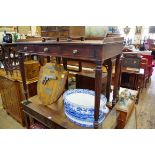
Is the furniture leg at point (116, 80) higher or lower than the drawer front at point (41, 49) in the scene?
lower

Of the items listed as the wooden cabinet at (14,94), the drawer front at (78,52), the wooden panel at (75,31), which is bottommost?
the wooden cabinet at (14,94)

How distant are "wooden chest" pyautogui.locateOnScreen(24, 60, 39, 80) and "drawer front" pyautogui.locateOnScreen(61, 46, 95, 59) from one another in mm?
1000

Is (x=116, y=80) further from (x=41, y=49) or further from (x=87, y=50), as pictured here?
(x=41, y=49)

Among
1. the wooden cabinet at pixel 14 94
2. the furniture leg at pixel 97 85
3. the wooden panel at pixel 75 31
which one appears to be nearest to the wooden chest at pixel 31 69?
the wooden cabinet at pixel 14 94

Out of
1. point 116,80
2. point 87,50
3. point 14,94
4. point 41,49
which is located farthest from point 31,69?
point 87,50

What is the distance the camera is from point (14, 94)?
1.96 metres

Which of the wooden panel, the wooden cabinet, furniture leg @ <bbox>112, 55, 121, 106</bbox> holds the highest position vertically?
the wooden panel

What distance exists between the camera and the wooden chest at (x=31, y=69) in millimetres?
1852

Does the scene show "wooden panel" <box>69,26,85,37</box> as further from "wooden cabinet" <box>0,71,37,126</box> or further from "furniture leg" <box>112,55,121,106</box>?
"furniture leg" <box>112,55,121,106</box>

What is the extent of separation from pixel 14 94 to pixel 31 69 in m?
0.42

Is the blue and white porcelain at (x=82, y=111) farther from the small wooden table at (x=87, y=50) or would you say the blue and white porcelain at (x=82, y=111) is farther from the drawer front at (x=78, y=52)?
the drawer front at (x=78, y=52)

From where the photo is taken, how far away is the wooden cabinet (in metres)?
1.90

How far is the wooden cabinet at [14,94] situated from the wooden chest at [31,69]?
9 cm

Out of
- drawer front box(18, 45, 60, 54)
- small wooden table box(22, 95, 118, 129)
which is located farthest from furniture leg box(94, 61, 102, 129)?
drawer front box(18, 45, 60, 54)
